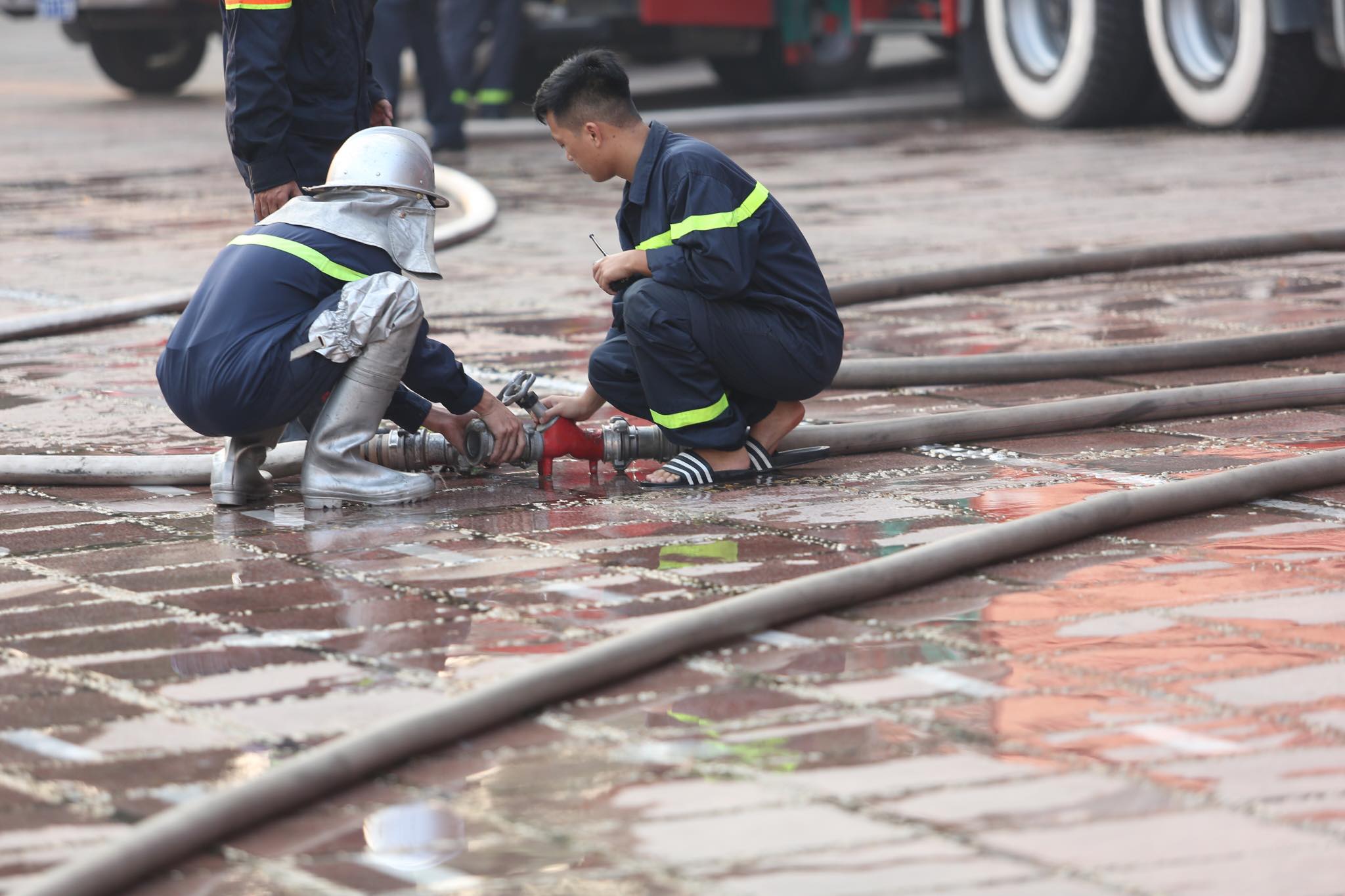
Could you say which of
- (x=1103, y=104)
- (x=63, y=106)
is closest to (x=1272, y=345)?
(x=1103, y=104)

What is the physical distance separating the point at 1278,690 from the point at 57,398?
3866 millimetres

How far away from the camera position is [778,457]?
466 cm

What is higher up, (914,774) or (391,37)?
(391,37)

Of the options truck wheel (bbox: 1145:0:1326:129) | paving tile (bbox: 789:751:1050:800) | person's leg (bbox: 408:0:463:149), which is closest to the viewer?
paving tile (bbox: 789:751:1050:800)

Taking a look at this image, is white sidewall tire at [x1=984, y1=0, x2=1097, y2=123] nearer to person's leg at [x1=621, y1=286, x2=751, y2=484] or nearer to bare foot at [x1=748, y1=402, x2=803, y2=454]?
bare foot at [x1=748, y1=402, x2=803, y2=454]

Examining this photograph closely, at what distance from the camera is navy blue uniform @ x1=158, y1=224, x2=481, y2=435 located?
14.1 ft

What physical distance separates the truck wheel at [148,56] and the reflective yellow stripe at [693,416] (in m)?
14.7

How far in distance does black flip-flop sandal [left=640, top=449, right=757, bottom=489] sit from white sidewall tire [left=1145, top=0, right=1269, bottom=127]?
7648mm

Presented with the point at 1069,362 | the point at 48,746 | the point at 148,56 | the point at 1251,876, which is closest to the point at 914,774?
the point at 1251,876

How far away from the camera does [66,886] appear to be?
2266 millimetres

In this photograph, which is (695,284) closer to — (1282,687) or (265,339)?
(265,339)

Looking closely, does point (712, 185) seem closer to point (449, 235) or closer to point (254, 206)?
point (254, 206)

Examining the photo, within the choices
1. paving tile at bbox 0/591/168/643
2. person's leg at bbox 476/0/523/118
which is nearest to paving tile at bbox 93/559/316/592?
paving tile at bbox 0/591/168/643

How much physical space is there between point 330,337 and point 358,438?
27 centimetres
